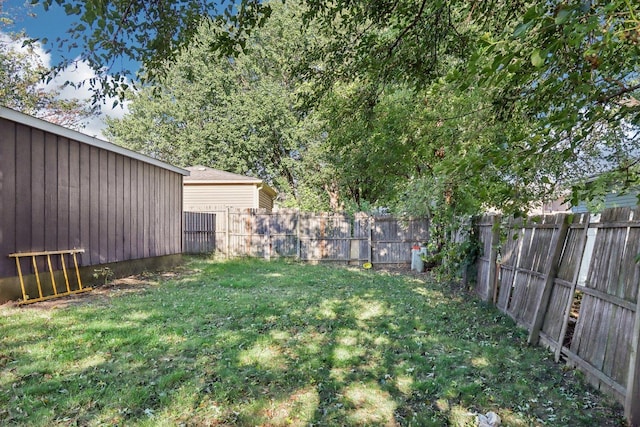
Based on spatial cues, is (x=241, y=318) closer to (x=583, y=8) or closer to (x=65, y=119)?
(x=583, y=8)

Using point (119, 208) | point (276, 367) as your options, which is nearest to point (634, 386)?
point (276, 367)

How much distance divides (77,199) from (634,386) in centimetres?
775

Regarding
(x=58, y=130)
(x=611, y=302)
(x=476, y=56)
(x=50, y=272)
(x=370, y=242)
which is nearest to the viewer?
(x=476, y=56)

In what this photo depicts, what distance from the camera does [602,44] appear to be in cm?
129

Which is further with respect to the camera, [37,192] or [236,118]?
[236,118]

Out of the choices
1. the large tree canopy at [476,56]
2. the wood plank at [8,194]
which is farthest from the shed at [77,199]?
the large tree canopy at [476,56]

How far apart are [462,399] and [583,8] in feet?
8.39

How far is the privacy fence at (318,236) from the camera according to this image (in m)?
11.6

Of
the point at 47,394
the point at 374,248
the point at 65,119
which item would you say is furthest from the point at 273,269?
the point at 65,119

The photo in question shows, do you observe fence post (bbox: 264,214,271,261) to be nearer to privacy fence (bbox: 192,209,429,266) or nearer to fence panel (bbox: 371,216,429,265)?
privacy fence (bbox: 192,209,429,266)

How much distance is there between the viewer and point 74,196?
21.8ft

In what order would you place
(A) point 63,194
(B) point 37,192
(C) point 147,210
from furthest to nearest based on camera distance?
(C) point 147,210 < (A) point 63,194 < (B) point 37,192

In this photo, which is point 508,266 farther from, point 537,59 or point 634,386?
point 537,59

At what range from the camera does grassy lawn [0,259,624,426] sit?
252 cm
